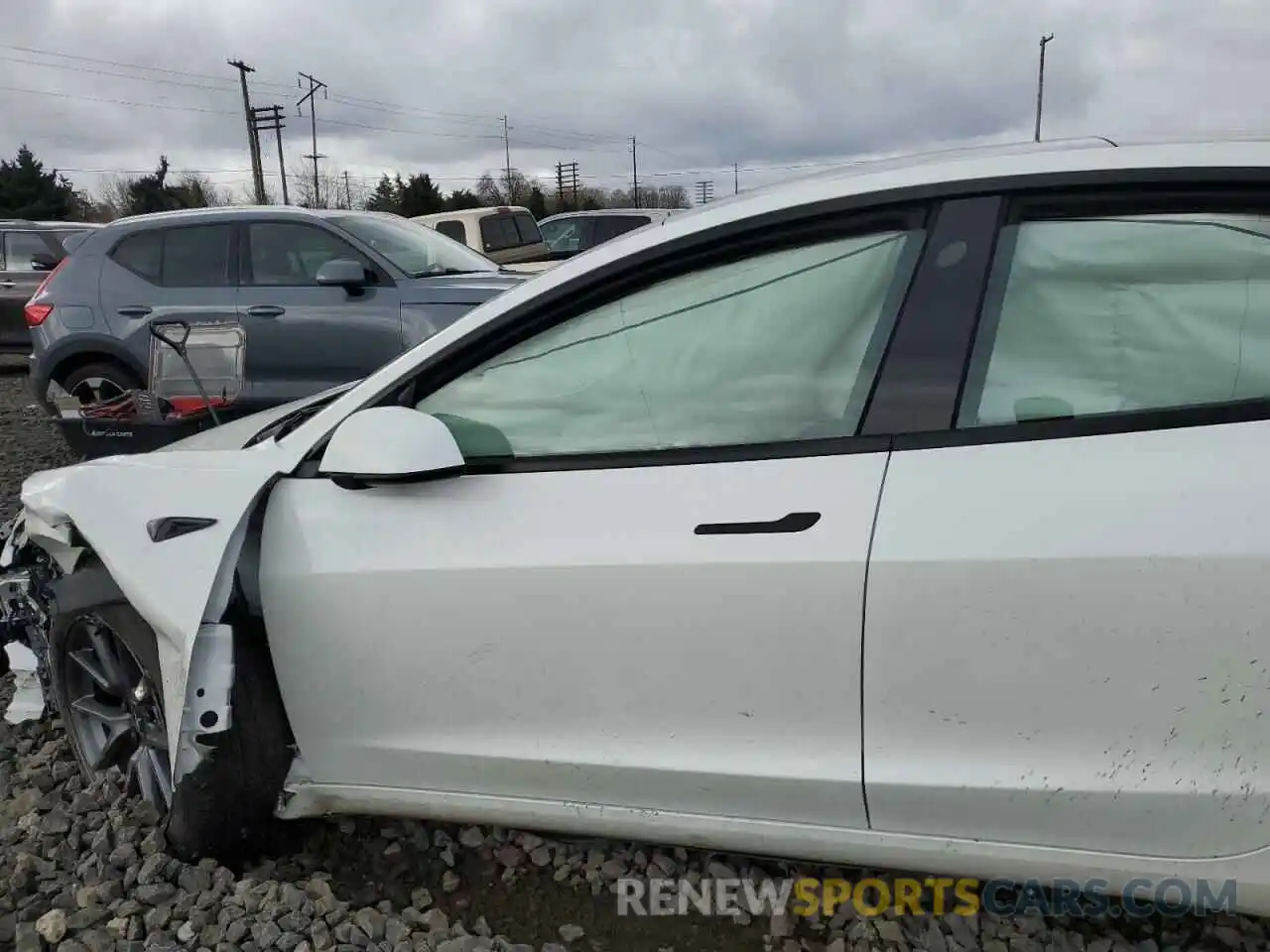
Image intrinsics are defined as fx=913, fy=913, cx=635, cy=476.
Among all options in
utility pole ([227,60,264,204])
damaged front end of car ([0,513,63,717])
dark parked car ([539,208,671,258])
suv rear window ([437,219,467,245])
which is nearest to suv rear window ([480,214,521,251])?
suv rear window ([437,219,467,245])

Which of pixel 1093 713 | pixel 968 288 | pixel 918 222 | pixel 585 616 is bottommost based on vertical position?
pixel 1093 713

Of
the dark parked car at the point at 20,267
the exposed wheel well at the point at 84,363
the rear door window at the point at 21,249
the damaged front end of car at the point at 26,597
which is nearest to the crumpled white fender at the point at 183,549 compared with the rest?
the damaged front end of car at the point at 26,597

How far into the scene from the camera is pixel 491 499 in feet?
5.96

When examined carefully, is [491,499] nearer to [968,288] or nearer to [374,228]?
[968,288]

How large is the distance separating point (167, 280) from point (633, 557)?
19.7ft

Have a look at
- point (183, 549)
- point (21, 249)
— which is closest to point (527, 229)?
point (21, 249)

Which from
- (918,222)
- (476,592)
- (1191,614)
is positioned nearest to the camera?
(1191,614)

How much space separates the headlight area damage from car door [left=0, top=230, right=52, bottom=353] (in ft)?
31.6

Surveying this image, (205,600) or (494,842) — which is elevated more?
(205,600)

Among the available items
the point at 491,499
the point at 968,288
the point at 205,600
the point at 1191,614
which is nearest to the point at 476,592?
the point at 491,499

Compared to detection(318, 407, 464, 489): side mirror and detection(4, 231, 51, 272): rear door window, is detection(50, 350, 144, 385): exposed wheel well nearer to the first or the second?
detection(4, 231, 51, 272): rear door window

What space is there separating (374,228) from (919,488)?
580 centimetres

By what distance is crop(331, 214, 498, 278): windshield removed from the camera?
632cm

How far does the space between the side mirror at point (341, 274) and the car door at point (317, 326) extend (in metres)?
0.11
